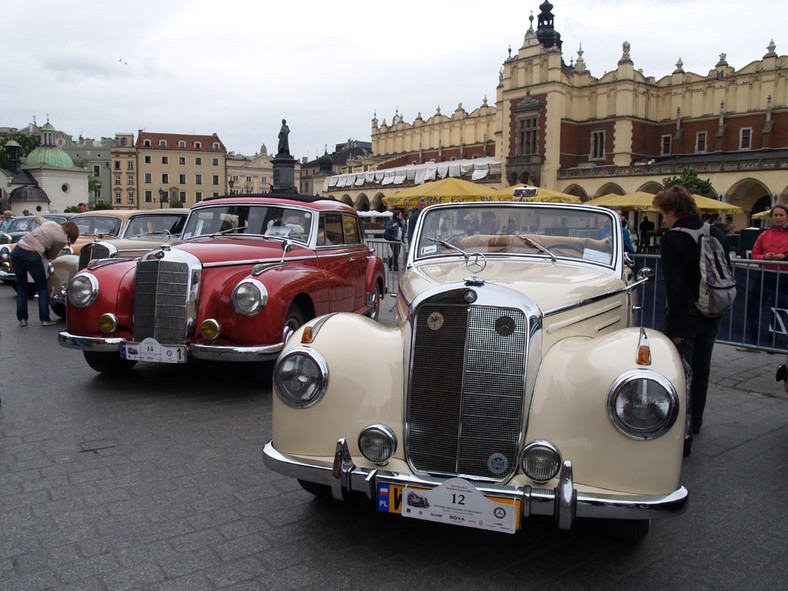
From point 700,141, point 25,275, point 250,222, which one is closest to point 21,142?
point 700,141

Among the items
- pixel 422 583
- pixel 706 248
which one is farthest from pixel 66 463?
pixel 706 248

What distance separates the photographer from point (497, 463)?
9.37 feet

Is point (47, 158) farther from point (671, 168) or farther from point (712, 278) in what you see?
point (712, 278)

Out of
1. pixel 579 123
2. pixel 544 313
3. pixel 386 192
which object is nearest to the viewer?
pixel 544 313

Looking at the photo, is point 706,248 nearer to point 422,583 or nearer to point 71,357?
point 422,583

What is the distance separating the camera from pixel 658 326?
8516mm

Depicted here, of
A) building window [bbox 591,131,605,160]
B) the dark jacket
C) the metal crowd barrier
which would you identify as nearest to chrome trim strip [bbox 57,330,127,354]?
the dark jacket

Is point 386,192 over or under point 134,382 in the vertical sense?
over

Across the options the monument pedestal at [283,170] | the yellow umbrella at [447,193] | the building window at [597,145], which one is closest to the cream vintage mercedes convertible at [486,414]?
the yellow umbrella at [447,193]

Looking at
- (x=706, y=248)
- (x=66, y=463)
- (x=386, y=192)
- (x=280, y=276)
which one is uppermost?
(x=386, y=192)

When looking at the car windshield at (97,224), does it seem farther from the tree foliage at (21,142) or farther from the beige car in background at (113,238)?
the tree foliage at (21,142)

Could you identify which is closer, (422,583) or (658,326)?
(422,583)

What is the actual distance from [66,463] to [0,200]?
8269cm

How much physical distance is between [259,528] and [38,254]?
751 cm
